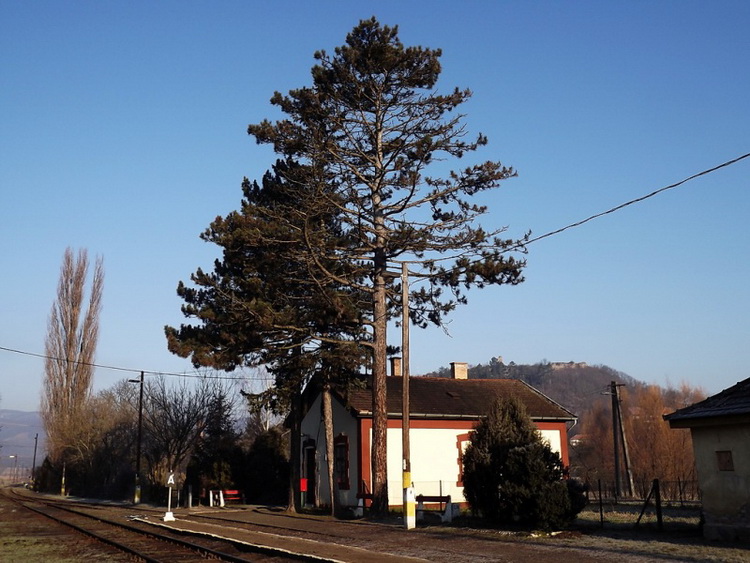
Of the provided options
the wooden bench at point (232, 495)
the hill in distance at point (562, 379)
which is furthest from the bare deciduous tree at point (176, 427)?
the hill in distance at point (562, 379)

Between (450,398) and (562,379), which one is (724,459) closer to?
(450,398)

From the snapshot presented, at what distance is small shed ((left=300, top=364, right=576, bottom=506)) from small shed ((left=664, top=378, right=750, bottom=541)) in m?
13.2

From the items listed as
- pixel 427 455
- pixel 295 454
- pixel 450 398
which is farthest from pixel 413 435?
pixel 295 454

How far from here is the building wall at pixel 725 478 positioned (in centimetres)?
1509

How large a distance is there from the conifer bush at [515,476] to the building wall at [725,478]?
3552 millimetres

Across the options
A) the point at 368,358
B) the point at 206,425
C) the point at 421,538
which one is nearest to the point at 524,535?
the point at 421,538

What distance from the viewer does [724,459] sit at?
51.3 feet

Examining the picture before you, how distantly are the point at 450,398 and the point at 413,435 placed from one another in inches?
141

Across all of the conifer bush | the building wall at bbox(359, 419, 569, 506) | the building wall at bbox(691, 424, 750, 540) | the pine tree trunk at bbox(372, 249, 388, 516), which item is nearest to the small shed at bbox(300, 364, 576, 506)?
the building wall at bbox(359, 419, 569, 506)

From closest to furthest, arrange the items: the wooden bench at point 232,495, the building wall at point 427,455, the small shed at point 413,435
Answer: the building wall at point 427,455 → the small shed at point 413,435 → the wooden bench at point 232,495

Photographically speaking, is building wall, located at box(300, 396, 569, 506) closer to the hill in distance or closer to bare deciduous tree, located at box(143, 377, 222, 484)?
bare deciduous tree, located at box(143, 377, 222, 484)

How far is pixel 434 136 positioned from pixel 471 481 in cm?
1127

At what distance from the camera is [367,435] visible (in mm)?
31266

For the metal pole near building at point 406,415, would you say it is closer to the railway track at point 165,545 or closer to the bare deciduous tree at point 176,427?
the railway track at point 165,545
